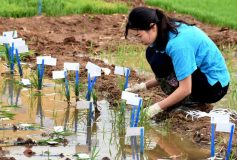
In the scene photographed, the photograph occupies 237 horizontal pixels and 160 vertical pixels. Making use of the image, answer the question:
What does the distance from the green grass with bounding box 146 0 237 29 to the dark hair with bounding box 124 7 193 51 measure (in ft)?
15.2

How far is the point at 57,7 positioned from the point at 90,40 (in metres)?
1.85

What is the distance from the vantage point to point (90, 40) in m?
8.49

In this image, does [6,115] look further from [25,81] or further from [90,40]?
[90,40]

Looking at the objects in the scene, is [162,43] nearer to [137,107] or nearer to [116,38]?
[137,107]

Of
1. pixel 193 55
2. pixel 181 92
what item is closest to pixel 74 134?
pixel 181 92

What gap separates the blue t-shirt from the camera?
506 cm

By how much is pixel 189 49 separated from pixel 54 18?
16.1ft

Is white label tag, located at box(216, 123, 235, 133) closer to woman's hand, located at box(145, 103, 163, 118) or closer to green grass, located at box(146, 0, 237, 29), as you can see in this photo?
woman's hand, located at box(145, 103, 163, 118)

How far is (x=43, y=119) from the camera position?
17.7 feet

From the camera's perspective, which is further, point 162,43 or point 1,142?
point 162,43

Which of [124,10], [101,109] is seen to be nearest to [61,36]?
[124,10]

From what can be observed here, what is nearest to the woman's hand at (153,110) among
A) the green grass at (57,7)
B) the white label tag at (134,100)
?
the white label tag at (134,100)

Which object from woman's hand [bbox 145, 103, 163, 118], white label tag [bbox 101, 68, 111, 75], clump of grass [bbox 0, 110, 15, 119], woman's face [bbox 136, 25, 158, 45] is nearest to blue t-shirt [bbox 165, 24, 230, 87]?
woman's face [bbox 136, 25, 158, 45]

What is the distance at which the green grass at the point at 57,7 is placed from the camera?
9.83 meters
